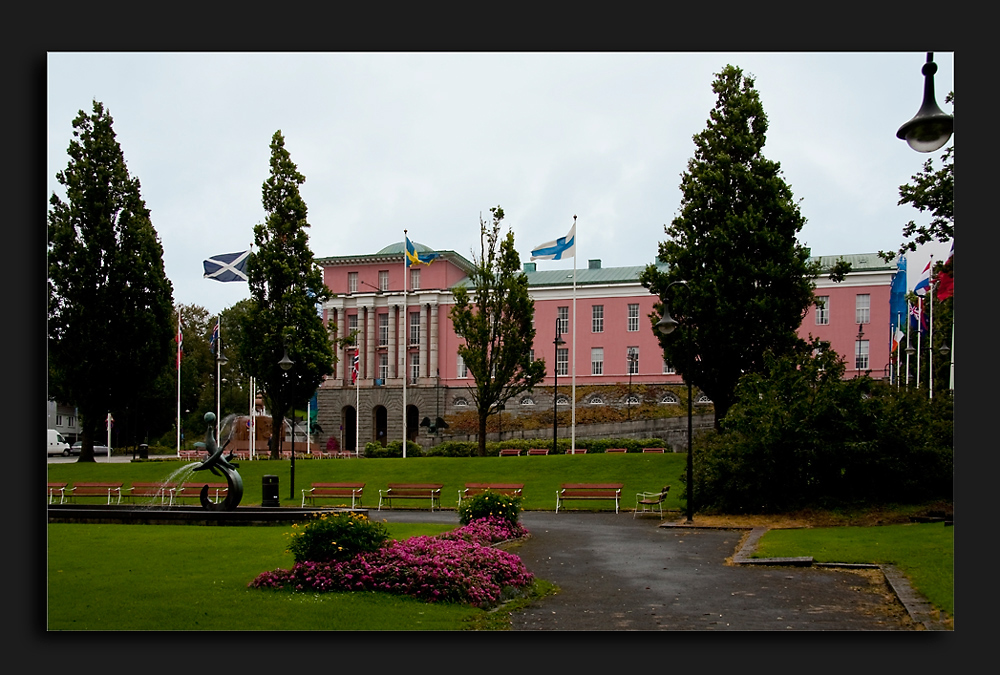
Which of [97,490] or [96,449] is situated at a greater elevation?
[97,490]

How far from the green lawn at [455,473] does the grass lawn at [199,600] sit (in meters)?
13.4

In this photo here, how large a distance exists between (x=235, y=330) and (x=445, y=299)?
19.0 metres

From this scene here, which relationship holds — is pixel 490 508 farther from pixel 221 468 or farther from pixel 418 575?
pixel 221 468

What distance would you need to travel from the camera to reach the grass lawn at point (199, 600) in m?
→ 8.98

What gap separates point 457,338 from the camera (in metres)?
68.3

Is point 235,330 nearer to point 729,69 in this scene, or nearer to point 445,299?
point 445,299

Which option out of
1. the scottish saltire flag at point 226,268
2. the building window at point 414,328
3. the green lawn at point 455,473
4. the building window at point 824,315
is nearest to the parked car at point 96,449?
the green lawn at point 455,473

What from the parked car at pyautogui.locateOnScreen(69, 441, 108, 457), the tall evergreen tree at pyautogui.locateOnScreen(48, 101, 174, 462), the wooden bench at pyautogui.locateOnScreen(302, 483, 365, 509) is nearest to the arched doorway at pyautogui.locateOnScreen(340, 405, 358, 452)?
the parked car at pyautogui.locateOnScreen(69, 441, 108, 457)

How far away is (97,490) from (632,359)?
41823 millimetres

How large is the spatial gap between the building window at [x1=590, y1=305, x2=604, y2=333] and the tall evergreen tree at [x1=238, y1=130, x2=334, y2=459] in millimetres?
27068

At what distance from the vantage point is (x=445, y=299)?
70.0 metres

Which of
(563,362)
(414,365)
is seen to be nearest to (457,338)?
(414,365)

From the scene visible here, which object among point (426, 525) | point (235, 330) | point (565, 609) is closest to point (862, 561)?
point (565, 609)

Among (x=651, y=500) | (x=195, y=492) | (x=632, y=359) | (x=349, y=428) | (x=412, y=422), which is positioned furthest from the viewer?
(x=349, y=428)
